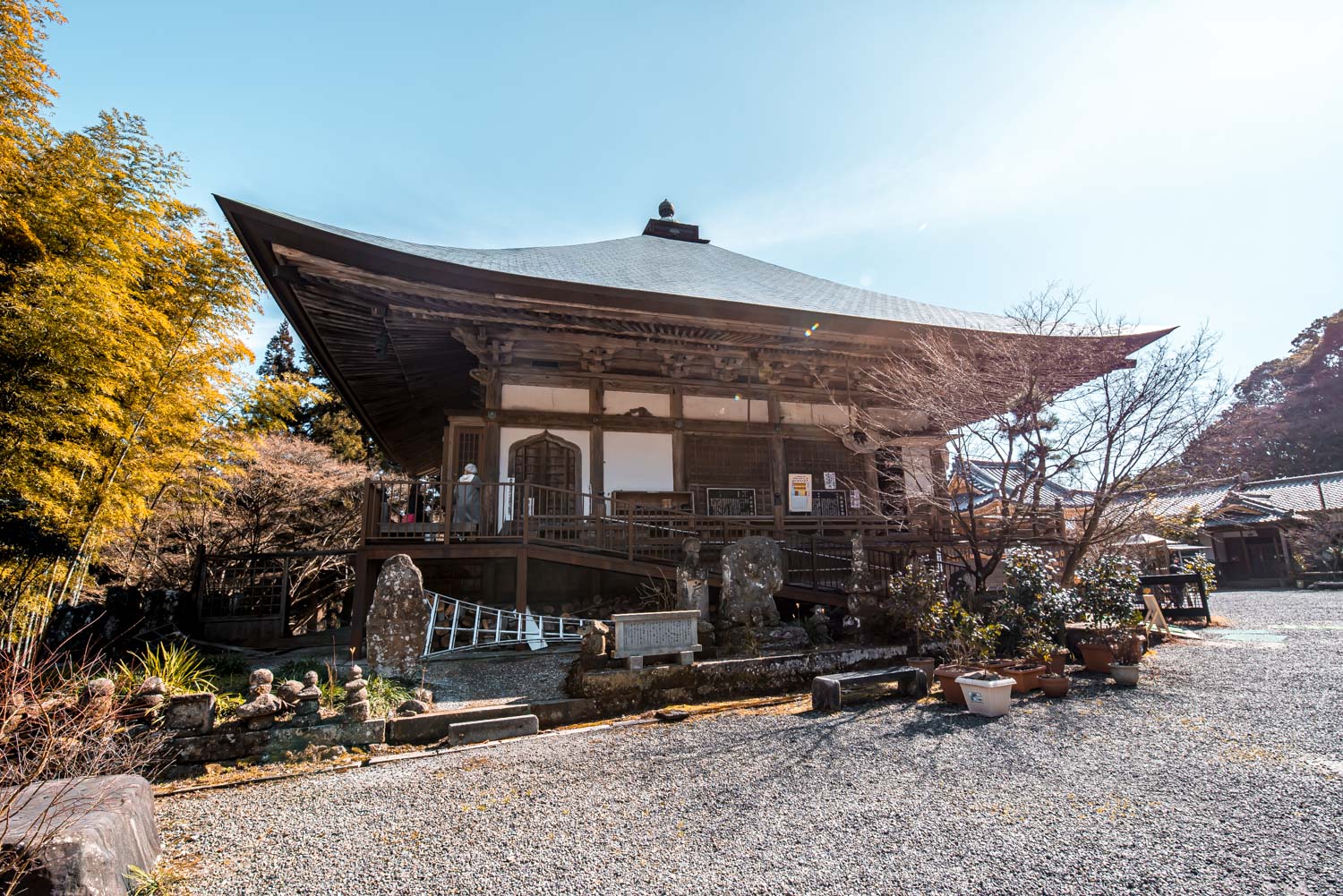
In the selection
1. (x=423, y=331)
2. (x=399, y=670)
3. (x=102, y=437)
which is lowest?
(x=399, y=670)

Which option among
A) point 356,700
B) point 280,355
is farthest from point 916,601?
point 280,355

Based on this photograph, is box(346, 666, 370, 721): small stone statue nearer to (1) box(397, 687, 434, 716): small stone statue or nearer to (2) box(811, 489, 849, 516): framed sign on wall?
(1) box(397, 687, 434, 716): small stone statue

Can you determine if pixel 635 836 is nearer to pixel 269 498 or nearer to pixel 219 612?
pixel 219 612

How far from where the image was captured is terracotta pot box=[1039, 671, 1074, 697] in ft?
17.6

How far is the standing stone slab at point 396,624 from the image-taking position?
5.30 meters

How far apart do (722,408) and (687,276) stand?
2.72 m

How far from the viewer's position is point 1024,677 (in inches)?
215

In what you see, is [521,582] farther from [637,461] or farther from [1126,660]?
[1126,660]

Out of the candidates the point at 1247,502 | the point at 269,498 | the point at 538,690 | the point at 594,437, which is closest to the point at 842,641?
the point at 538,690

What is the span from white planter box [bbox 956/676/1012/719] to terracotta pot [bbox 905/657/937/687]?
2.58 ft

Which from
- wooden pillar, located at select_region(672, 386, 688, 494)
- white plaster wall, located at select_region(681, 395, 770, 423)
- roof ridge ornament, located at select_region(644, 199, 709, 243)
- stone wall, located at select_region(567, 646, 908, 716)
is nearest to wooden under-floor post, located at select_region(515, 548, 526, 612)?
stone wall, located at select_region(567, 646, 908, 716)

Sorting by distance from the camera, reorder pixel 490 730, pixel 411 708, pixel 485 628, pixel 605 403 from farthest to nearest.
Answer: pixel 605 403, pixel 485 628, pixel 411 708, pixel 490 730

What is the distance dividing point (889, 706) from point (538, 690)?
3.11 meters

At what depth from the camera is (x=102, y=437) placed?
564 centimetres
